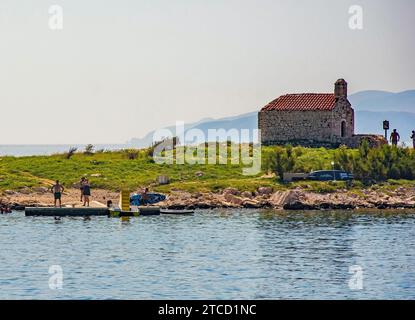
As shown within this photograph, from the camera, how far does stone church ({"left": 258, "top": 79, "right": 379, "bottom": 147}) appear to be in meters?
106

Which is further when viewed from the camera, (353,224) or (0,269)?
(353,224)

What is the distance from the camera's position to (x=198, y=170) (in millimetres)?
92438

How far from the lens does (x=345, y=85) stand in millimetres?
107875

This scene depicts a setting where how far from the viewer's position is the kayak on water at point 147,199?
79.9m

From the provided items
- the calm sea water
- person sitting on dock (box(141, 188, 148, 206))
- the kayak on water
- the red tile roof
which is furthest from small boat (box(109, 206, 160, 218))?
the red tile roof

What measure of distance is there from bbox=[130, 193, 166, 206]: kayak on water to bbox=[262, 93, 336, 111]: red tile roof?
28.6 m

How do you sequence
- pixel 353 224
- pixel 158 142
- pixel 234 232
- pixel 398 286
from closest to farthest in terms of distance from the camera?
pixel 398 286 → pixel 234 232 → pixel 353 224 → pixel 158 142

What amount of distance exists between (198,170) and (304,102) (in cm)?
1917

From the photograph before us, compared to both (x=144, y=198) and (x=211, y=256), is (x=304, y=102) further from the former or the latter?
(x=211, y=256)

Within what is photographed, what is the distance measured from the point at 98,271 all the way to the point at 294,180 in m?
42.5

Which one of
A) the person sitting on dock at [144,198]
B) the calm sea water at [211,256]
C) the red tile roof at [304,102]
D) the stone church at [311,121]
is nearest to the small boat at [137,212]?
the calm sea water at [211,256]

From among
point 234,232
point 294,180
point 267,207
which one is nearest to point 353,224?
point 234,232

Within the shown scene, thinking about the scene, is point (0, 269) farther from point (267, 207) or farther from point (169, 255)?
point (267, 207)

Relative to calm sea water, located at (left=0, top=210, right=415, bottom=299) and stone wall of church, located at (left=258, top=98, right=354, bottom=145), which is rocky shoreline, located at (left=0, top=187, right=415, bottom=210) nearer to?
calm sea water, located at (left=0, top=210, right=415, bottom=299)
